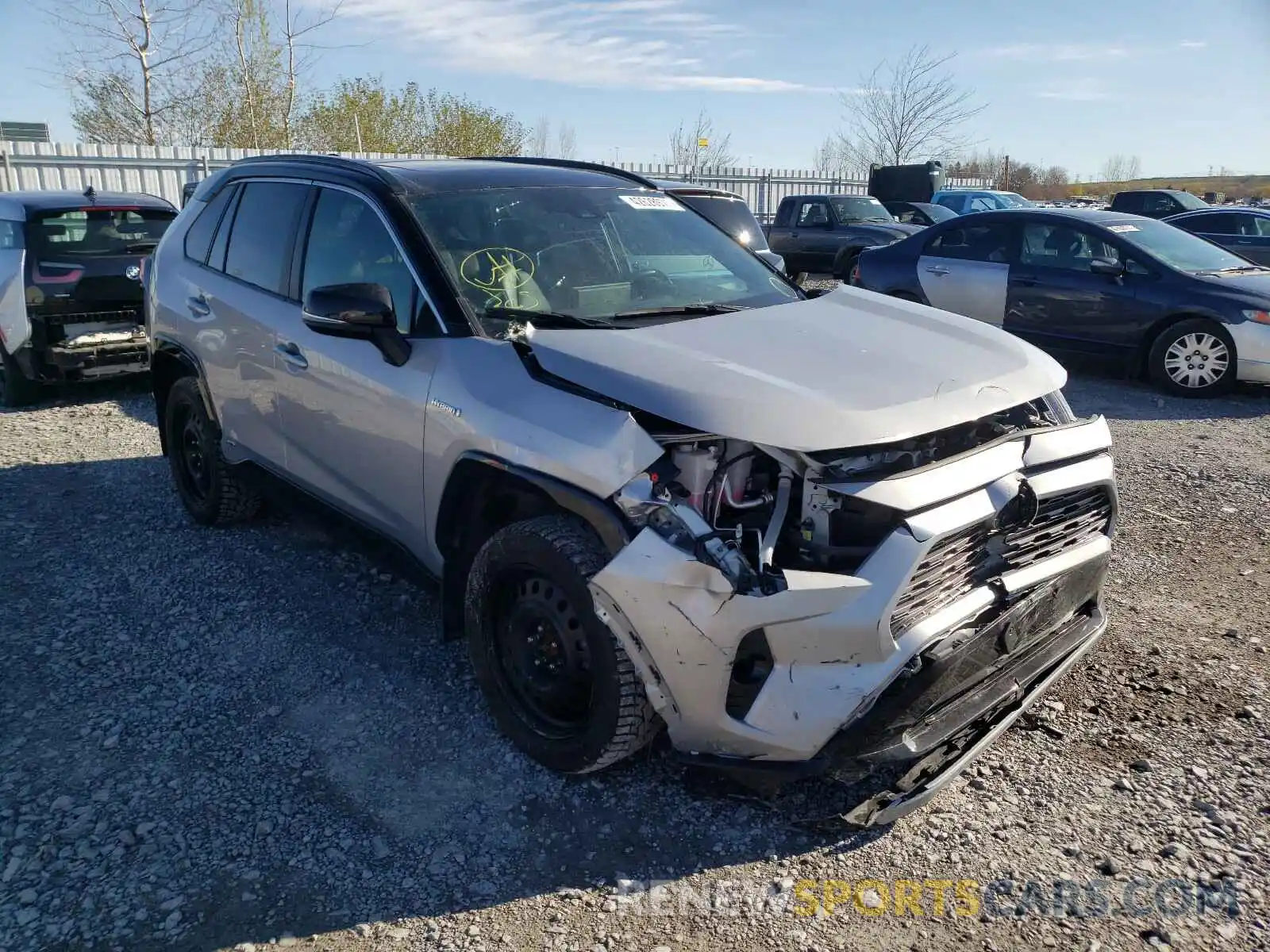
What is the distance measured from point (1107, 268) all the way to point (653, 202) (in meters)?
6.19

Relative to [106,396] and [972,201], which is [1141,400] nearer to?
[106,396]

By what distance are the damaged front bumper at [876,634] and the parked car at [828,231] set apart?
45.4ft

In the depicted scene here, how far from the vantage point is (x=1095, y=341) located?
892 cm

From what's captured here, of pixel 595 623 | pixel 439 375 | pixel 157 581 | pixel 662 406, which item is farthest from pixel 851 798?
pixel 157 581

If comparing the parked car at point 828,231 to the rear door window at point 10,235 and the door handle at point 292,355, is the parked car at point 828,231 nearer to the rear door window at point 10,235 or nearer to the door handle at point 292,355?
the rear door window at point 10,235

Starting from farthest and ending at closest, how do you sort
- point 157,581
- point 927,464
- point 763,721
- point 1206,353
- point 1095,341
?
point 1095,341 → point 1206,353 → point 157,581 → point 927,464 → point 763,721

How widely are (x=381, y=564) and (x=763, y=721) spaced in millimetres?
1946

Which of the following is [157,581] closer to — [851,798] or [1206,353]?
[851,798]

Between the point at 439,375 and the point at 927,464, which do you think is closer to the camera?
the point at 927,464

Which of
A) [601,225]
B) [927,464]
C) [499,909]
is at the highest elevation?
[601,225]

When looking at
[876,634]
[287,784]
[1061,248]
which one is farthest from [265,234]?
[1061,248]

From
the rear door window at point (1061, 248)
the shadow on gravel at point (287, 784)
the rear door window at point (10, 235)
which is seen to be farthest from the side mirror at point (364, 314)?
the rear door window at point (1061, 248)

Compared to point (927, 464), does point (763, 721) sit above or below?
below

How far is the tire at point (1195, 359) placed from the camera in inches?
325
